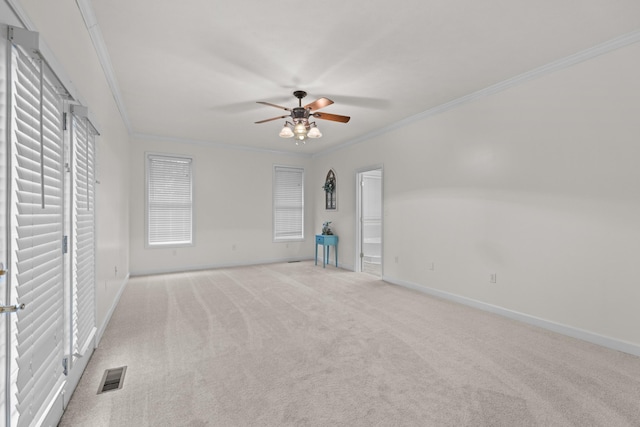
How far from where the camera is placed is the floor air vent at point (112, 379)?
2.19m

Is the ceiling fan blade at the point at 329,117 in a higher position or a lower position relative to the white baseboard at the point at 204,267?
higher

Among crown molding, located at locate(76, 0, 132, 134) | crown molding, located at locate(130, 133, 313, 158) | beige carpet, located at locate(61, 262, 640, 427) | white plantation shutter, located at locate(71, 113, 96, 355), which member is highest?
crown molding, located at locate(76, 0, 132, 134)

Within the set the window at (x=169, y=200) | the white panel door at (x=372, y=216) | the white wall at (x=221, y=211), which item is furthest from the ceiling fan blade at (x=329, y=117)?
the white panel door at (x=372, y=216)

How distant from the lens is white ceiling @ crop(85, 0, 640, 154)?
7.61 feet

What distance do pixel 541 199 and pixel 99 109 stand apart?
4413 mm

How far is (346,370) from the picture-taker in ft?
7.95

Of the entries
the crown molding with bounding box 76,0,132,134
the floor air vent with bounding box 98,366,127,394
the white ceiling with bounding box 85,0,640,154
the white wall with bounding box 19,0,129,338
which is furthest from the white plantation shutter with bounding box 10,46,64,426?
the white ceiling with bounding box 85,0,640,154

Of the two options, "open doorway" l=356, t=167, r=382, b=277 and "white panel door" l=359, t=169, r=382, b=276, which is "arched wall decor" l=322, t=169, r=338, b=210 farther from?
"white panel door" l=359, t=169, r=382, b=276

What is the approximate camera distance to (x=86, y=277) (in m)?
2.45

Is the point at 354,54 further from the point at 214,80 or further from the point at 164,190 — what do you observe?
the point at 164,190

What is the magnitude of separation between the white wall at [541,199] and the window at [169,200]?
4.29 metres

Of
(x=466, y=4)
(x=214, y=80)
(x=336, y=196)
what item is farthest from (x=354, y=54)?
(x=336, y=196)

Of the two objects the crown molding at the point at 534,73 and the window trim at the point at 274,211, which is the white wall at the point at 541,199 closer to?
the crown molding at the point at 534,73

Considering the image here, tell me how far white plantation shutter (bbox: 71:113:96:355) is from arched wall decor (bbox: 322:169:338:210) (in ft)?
15.9
